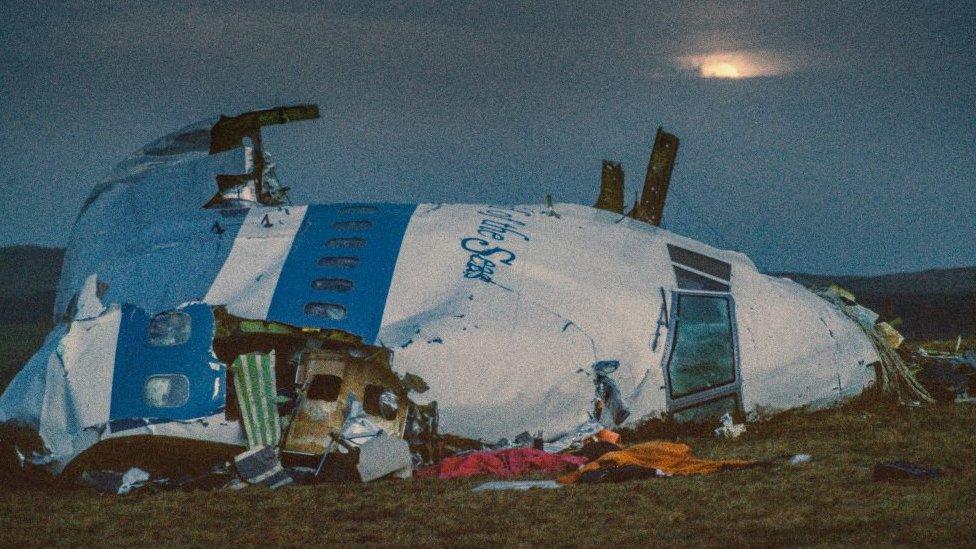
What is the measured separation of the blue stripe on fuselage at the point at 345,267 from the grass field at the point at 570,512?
2209 mm

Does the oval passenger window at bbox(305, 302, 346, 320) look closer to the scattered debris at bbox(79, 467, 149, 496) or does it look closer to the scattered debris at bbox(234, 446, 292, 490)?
the scattered debris at bbox(234, 446, 292, 490)

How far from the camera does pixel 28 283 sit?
2168 inches

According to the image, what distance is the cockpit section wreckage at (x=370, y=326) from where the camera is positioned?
12227 millimetres

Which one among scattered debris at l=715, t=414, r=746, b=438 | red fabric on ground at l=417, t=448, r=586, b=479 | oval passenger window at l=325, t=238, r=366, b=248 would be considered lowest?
red fabric on ground at l=417, t=448, r=586, b=479

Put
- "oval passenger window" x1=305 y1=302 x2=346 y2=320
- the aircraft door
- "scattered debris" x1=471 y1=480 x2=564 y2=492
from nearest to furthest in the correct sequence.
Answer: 1. "scattered debris" x1=471 y1=480 x2=564 y2=492
2. "oval passenger window" x1=305 y1=302 x2=346 y2=320
3. the aircraft door

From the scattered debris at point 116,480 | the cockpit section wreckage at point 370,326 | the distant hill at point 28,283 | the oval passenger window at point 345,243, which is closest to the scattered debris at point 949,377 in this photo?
the cockpit section wreckage at point 370,326

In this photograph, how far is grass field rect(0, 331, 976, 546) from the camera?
27.0ft

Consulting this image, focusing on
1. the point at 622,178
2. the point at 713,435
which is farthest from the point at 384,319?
the point at 622,178

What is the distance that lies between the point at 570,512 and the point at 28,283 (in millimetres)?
50898

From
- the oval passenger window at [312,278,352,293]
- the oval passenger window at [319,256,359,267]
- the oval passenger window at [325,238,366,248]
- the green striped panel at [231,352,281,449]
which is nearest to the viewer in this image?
the green striped panel at [231,352,281,449]

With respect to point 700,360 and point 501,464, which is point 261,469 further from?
point 700,360

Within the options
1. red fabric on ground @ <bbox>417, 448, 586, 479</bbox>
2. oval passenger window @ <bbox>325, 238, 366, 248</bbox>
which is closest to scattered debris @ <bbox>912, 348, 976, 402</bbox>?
red fabric on ground @ <bbox>417, 448, 586, 479</bbox>

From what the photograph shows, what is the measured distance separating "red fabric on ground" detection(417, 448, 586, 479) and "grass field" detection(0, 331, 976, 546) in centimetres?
51

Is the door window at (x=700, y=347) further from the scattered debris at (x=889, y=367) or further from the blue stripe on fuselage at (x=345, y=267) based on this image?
the blue stripe on fuselage at (x=345, y=267)
